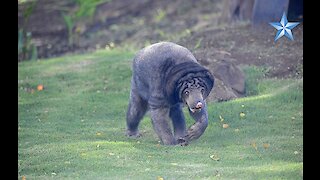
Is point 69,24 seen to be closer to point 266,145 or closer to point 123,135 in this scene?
point 123,135

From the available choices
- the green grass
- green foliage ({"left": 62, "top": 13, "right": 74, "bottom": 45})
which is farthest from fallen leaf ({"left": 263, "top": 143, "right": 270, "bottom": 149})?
green foliage ({"left": 62, "top": 13, "right": 74, "bottom": 45})

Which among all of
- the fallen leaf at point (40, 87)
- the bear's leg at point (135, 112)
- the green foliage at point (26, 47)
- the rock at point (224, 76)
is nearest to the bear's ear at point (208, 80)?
the bear's leg at point (135, 112)

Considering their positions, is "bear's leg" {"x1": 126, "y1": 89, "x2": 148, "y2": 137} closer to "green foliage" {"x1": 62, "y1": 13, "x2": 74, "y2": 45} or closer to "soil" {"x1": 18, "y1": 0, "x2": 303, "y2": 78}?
"soil" {"x1": 18, "y1": 0, "x2": 303, "y2": 78}

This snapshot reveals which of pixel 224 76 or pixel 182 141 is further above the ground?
pixel 182 141

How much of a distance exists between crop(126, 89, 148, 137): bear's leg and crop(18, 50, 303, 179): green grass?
18 centimetres

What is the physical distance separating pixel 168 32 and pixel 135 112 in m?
7.23

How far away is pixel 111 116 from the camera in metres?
11.1

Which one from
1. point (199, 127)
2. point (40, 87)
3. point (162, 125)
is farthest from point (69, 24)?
point (199, 127)

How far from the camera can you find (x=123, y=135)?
10.2m

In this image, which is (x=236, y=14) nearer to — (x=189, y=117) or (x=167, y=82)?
(x=189, y=117)

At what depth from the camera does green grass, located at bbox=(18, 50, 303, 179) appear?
322 inches

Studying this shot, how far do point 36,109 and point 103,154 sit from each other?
3.17 m

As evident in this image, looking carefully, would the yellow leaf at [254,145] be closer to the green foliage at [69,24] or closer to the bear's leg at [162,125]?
the bear's leg at [162,125]

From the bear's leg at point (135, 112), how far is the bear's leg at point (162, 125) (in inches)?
21.4
